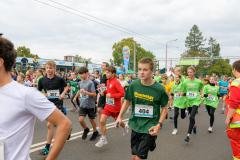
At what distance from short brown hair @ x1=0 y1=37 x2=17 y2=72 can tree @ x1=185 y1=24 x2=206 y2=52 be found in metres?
72.0

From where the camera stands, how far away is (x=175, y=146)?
469 centimetres

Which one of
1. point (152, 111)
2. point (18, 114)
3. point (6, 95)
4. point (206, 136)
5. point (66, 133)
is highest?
point (6, 95)

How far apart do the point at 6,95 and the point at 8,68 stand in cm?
19

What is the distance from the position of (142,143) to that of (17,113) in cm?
198

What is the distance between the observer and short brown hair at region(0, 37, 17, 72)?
1.17 metres

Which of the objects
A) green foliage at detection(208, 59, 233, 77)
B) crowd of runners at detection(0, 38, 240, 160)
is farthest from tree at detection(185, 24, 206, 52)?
crowd of runners at detection(0, 38, 240, 160)

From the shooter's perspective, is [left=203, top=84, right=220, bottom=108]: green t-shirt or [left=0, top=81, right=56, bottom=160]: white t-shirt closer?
[left=0, top=81, right=56, bottom=160]: white t-shirt

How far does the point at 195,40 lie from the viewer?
67125 millimetres

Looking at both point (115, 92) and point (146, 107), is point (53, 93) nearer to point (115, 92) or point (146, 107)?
point (115, 92)

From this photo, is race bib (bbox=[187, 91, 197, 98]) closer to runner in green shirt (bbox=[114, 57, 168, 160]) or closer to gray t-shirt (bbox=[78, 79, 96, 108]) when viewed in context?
gray t-shirt (bbox=[78, 79, 96, 108])

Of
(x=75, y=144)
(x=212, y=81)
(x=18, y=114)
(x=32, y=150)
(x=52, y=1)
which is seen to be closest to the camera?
(x=18, y=114)

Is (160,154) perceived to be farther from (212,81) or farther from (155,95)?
(212,81)

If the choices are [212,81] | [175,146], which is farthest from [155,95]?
[212,81]

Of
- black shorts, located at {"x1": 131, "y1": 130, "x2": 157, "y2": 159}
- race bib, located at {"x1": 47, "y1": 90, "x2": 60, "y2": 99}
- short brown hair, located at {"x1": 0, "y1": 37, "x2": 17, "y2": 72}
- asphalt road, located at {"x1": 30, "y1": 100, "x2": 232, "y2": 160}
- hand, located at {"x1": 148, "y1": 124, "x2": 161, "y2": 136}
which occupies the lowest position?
asphalt road, located at {"x1": 30, "y1": 100, "x2": 232, "y2": 160}
